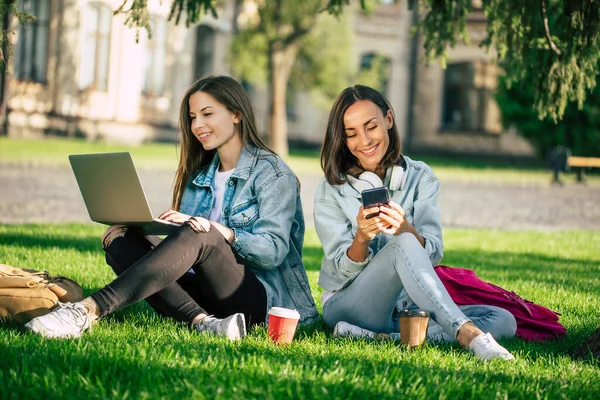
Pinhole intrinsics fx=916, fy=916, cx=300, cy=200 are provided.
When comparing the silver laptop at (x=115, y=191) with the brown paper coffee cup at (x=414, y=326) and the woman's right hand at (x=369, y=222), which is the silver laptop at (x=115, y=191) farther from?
the brown paper coffee cup at (x=414, y=326)

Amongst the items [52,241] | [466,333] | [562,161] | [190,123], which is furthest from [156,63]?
[466,333]

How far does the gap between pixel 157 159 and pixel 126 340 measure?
17.9m

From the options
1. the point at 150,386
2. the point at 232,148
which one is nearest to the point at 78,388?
the point at 150,386

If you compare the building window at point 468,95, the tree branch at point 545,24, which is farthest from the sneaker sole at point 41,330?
the building window at point 468,95

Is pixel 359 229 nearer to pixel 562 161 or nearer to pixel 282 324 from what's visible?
pixel 282 324

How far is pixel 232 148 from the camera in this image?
4.80 m

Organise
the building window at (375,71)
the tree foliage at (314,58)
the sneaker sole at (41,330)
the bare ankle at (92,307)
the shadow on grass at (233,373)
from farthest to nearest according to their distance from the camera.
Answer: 1. the building window at (375,71)
2. the tree foliage at (314,58)
3. the bare ankle at (92,307)
4. the sneaker sole at (41,330)
5. the shadow on grass at (233,373)

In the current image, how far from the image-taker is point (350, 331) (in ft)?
14.6

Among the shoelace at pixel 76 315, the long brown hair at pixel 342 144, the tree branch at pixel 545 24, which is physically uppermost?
the tree branch at pixel 545 24

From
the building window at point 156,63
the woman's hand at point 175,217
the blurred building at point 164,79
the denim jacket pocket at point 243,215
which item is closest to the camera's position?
Result: the woman's hand at point 175,217

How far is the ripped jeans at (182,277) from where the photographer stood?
4.05 metres

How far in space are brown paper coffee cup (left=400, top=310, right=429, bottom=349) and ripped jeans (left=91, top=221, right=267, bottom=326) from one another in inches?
29.5

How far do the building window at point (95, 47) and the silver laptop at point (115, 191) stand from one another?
928 inches

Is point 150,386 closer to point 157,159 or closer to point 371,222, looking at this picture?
point 371,222
